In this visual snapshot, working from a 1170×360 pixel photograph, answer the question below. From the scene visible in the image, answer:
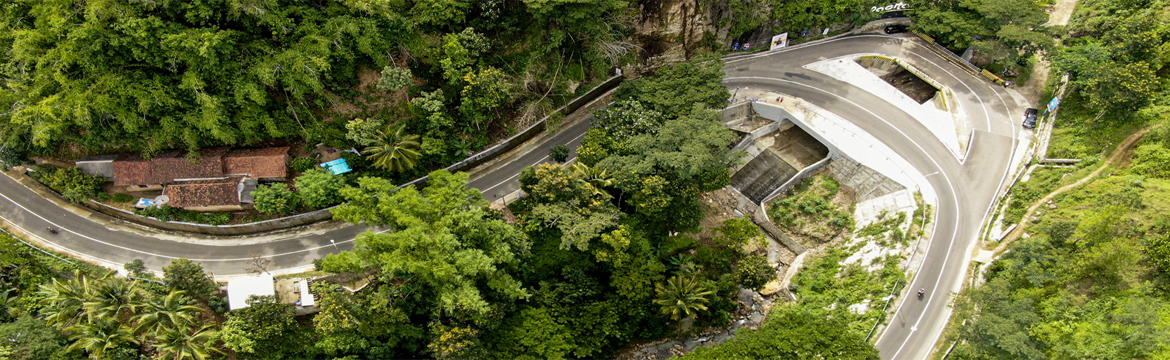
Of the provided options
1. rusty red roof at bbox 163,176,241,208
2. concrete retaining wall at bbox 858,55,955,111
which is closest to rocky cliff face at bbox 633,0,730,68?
concrete retaining wall at bbox 858,55,955,111

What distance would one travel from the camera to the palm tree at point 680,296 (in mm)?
43469

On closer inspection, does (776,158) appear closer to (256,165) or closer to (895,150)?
(895,150)

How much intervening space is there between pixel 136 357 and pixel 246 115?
772 inches

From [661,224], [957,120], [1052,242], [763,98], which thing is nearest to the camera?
[1052,242]

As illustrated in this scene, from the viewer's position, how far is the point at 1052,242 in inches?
1619

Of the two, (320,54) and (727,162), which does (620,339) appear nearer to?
(727,162)

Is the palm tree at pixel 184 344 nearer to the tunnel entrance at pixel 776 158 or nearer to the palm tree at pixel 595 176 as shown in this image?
the palm tree at pixel 595 176

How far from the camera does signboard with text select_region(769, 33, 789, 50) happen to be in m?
60.6

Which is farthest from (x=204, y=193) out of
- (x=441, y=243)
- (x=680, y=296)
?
(x=680, y=296)

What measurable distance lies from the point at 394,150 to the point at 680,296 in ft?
89.1

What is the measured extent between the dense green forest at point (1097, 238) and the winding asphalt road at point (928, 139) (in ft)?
8.06

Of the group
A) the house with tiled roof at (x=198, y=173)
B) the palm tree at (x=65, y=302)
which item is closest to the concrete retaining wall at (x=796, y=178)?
the house with tiled roof at (x=198, y=173)

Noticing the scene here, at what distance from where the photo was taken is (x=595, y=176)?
45125 millimetres

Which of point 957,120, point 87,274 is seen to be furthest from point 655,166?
point 87,274
